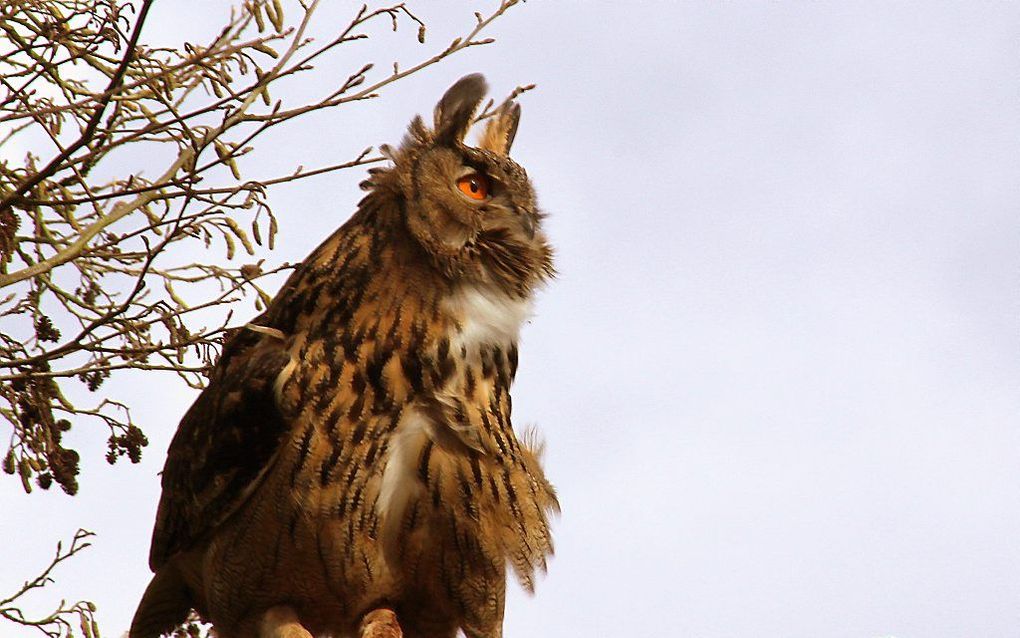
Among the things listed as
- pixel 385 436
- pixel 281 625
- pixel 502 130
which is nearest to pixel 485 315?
pixel 385 436

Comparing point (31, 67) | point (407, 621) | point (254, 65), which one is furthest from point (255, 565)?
point (31, 67)

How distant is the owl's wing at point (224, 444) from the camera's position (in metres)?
3.38

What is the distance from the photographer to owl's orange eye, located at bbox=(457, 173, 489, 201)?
361cm

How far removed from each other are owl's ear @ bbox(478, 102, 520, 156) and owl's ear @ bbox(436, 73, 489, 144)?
160 millimetres

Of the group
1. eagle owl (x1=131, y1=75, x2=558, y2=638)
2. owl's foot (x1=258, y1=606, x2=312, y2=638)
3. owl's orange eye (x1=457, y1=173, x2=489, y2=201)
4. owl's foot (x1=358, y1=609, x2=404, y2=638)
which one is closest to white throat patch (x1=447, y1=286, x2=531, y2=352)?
eagle owl (x1=131, y1=75, x2=558, y2=638)

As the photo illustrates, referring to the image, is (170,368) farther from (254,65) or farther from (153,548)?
(254,65)

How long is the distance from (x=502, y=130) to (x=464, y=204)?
0.66 meters

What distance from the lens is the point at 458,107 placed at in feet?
12.6

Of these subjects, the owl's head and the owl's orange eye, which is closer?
the owl's head

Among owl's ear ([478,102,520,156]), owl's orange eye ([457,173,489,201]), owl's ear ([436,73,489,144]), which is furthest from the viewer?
owl's ear ([478,102,520,156])

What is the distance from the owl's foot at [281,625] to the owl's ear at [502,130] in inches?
61.6

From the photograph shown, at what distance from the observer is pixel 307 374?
131 inches

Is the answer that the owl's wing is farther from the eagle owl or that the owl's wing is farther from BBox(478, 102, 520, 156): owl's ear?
BBox(478, 102, 520, 156): owl's ear

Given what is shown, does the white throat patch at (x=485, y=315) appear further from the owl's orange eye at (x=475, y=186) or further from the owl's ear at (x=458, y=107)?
the owl's ear at (x=458, y=107)
